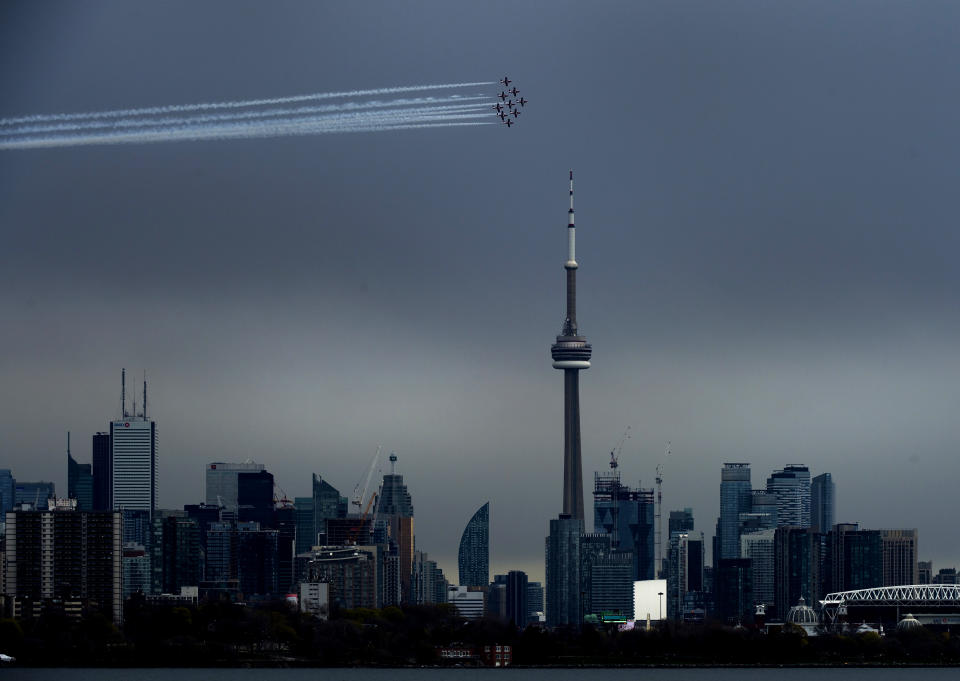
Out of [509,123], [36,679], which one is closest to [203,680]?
[36,679]

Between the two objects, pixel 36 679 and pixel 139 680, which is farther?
pixel 139 680

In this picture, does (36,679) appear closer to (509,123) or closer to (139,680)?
(139,680)

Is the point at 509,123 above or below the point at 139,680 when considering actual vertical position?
above

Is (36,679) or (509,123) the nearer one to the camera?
(509,123)

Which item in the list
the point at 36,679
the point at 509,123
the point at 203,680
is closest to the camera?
the point at 509,123

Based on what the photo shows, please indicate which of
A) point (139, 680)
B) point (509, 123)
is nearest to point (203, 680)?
point (139, 680)

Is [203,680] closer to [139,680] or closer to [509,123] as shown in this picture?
[139,680]

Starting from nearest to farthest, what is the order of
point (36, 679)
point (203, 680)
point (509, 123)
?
point (509, 123), point (36, 679), point (203, 680)

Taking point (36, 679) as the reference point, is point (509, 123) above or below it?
above

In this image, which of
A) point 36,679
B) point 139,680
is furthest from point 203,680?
point 36,679
